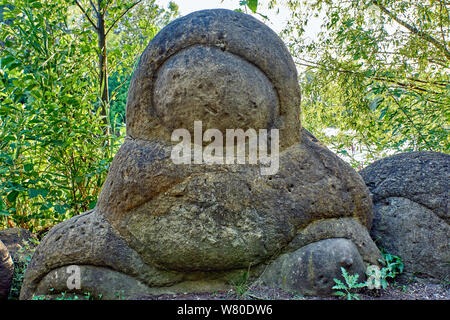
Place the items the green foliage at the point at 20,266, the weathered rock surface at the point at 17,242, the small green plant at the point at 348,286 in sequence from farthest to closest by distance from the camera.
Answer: the weathered rock surface at the point at 17,242 → the green foliage at the point at 20,266 → the small green plant at the point at 348,286

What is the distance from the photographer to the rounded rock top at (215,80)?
8.01 feet

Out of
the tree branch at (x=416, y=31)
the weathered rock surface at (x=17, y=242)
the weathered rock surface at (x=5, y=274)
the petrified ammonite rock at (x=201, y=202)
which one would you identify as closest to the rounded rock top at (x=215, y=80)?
the petrified ammonite rock at (x=201, y=202)

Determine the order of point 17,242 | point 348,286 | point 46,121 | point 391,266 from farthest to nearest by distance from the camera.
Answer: point 17,242
point 46,121
point 391,266
point 348,286

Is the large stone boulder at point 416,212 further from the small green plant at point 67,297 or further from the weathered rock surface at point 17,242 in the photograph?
the weathered rock surface at point 17,242

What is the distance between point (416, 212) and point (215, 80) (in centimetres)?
185

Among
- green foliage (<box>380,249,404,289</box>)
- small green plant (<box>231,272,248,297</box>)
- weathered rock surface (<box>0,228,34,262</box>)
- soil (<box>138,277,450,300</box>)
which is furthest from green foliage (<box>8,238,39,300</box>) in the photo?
green foliage (<box>380,249,404,289</box>)

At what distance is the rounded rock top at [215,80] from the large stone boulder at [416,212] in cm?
97

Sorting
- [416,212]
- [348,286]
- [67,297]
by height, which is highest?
[416,212]

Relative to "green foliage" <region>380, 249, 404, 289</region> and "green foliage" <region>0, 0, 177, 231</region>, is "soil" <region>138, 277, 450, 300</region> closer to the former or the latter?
"green foliage" <region>380, 249, 404, 289</region>

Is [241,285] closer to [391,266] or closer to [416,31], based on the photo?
[391,266]

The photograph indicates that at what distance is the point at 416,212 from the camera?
286cm

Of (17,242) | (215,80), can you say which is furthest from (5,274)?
(215,80)

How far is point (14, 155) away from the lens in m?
3.59

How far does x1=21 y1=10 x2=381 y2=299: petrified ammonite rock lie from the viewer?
2.37 meters
